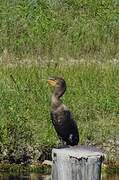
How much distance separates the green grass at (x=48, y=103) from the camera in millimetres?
9852

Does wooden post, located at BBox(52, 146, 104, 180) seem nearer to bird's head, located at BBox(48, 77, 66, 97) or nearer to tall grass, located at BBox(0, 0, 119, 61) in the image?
bird's head, located at BBox(48, 77, 66, 97)

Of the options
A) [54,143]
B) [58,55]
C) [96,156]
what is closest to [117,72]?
[58,55]

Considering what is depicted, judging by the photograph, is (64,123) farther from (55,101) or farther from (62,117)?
(55,101)

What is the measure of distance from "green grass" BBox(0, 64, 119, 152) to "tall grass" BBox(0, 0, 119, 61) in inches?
68.4

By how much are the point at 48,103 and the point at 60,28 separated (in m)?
6.48

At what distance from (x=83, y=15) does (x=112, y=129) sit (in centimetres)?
766

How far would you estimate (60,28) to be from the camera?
17531 millimetres

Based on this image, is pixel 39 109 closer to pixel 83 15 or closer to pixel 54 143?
pixel 54 143

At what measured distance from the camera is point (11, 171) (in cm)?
958

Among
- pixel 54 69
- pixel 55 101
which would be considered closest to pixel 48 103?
pixel 54 69

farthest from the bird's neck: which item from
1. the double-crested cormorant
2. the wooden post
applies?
the wooden post

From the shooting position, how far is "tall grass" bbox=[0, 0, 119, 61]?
52.9ft

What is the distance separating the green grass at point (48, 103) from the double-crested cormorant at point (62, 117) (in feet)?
10.2

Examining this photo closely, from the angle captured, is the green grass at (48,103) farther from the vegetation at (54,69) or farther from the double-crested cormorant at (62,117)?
the double-crested cormorant at (62,117)
